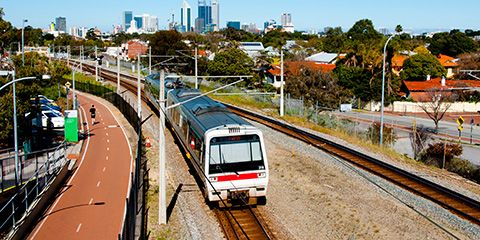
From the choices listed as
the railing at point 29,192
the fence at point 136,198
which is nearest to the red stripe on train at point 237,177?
the fence at point 136,198

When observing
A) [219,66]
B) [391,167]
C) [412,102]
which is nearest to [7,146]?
[391,167]

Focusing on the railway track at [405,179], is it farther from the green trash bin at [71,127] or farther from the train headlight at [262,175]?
Answer: the green trash bin at [71,127]

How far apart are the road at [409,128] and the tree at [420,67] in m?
16.1

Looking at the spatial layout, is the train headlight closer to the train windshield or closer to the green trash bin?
the train windshield

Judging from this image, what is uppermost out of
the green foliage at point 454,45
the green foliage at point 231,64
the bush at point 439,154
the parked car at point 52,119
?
the green foliage at point 454,45

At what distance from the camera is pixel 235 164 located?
17219mm

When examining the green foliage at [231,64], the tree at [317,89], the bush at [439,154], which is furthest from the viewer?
the green foliage at [231,64]

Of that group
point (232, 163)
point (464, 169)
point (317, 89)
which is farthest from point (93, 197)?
point (317, 89)

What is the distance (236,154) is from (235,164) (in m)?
0.38

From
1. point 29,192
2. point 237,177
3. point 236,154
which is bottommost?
point 29,192

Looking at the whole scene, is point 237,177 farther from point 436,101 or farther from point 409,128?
point 436,101

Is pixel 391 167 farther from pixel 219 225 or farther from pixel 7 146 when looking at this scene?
pixel 7 146

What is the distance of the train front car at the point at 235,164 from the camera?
1705cm

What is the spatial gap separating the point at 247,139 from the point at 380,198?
5753 millimetres
